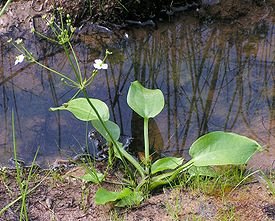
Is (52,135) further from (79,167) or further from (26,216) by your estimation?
(26,216)

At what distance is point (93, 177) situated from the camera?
2684 mm

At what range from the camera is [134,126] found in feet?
10.3

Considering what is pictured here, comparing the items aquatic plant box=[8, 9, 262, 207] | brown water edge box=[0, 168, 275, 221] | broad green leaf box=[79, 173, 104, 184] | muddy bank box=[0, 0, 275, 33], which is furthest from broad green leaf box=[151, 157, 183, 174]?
muddy bank box=[0, 0, 275, 33]

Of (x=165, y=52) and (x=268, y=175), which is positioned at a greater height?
(x=165, y=52)

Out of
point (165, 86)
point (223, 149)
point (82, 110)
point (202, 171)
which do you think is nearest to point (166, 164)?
point (202, 171)

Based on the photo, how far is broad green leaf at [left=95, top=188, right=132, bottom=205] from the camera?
8.11 feet

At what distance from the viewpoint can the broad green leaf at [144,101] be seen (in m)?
2.83

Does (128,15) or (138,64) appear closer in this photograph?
(138,64)

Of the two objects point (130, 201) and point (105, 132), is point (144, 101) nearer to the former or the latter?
point (105, 132)

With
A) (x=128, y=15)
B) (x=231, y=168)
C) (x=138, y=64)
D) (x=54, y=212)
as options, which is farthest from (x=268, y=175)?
(x=128, y=15)

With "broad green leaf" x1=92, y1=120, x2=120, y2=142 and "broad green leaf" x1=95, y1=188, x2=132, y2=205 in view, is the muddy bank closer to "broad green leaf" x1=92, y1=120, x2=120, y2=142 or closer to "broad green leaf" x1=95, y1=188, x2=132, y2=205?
"broad green leaf" x1=92, y1=120, x2=120, y2=142

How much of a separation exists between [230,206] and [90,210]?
0.62 meters

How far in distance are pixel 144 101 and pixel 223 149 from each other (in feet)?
1.63

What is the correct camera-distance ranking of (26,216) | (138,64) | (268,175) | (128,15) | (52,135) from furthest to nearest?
(128,15) → (138,64) → (52,135) → (268,175) → (26,216)
